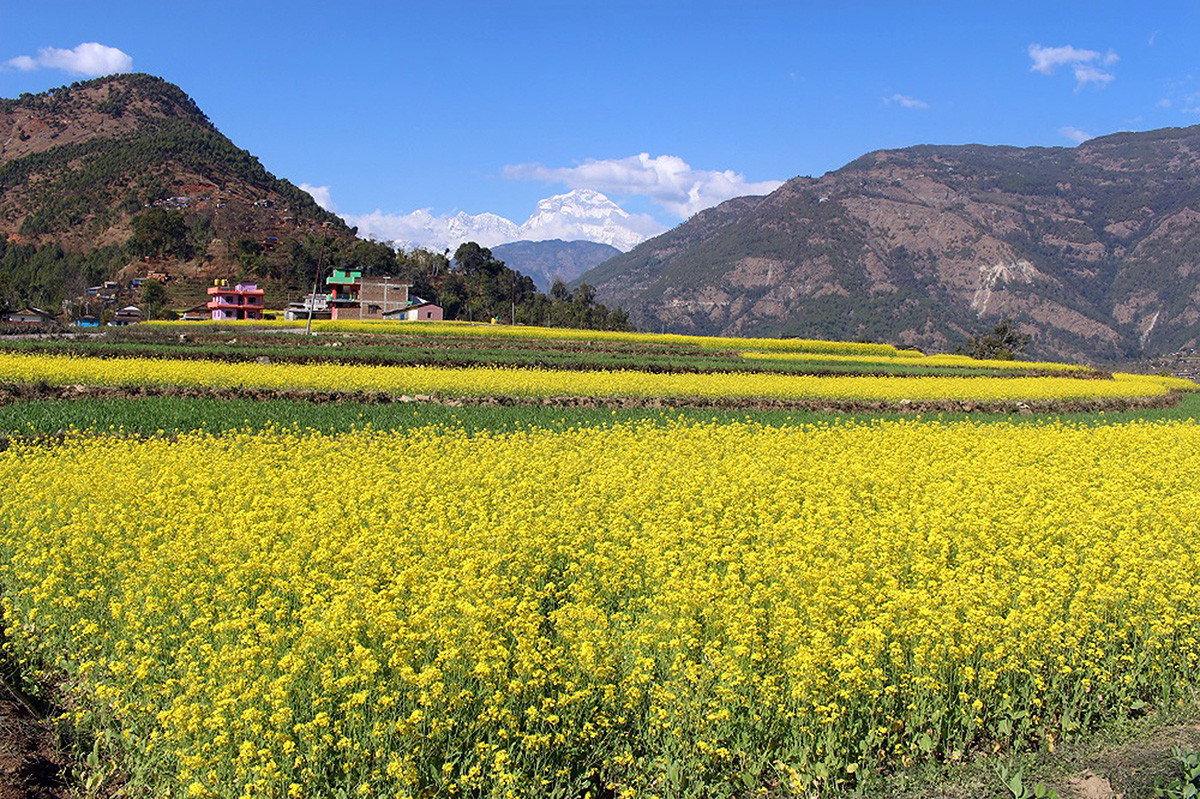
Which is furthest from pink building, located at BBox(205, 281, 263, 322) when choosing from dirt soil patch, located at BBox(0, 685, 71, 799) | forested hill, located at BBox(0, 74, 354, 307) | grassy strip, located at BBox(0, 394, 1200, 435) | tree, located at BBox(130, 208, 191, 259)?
dirt soil patch, located at BBox(0, 685, 71, 799)

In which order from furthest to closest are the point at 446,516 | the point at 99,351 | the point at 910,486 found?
the point at 99,351, the point at 910,486, the point at 446,516

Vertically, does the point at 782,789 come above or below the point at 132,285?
below

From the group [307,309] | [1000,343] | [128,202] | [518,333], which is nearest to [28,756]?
[518,333]

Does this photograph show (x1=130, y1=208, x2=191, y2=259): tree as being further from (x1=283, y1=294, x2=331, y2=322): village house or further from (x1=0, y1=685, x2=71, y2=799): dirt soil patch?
(x1=0, y1=685, x2=71, y2=799): dirt soil patch

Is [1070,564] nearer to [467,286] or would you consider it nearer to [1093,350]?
[467,286]

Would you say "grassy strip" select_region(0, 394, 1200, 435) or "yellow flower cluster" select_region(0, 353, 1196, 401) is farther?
"yellow flower cluster" select_region(0, 353, 1196, 401)

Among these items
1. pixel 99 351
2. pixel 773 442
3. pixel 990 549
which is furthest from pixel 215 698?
pixel 99 351
